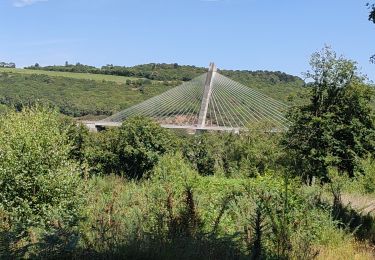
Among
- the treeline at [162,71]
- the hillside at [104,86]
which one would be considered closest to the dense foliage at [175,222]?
the hillside at [104,86]

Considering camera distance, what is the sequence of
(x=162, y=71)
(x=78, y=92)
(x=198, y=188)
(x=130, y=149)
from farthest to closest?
(x=162, y=71) → (x=78, y=92) → (x=130, y=149) → (x=198, y=188)

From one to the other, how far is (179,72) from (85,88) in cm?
1776

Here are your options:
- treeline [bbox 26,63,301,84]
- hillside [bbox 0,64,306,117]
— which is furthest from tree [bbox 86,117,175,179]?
treeline [bbox 26,63,301,84]

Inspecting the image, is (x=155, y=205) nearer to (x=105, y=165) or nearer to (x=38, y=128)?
(x=38, y=128)

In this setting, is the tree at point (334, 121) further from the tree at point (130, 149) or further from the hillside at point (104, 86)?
the hillside at point (104, 86)

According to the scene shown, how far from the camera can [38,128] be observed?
2033 centimetres

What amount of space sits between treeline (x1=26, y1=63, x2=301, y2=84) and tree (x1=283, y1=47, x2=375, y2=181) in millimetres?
52905

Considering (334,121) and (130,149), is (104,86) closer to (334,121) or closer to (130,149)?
(130,149)

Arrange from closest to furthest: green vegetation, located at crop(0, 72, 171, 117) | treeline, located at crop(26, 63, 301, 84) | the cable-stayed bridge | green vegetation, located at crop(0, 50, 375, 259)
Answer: green vegetation, located at crop(0, 50, 375, 259) → the cable-stayed bridge → green vegetation, located at crop(0, 72, 171, 117) → treeline, located at crop(26, 63, 301, 84)

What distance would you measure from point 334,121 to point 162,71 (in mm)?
73187

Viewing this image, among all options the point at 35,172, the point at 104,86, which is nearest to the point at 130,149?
the point at 35,172

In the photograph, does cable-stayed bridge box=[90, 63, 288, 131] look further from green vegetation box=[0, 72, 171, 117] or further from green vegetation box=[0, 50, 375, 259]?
green vegetation box=[0, 72, 171, 117]

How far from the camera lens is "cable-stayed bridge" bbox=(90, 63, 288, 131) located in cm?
4494

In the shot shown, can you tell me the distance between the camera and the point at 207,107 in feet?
156
